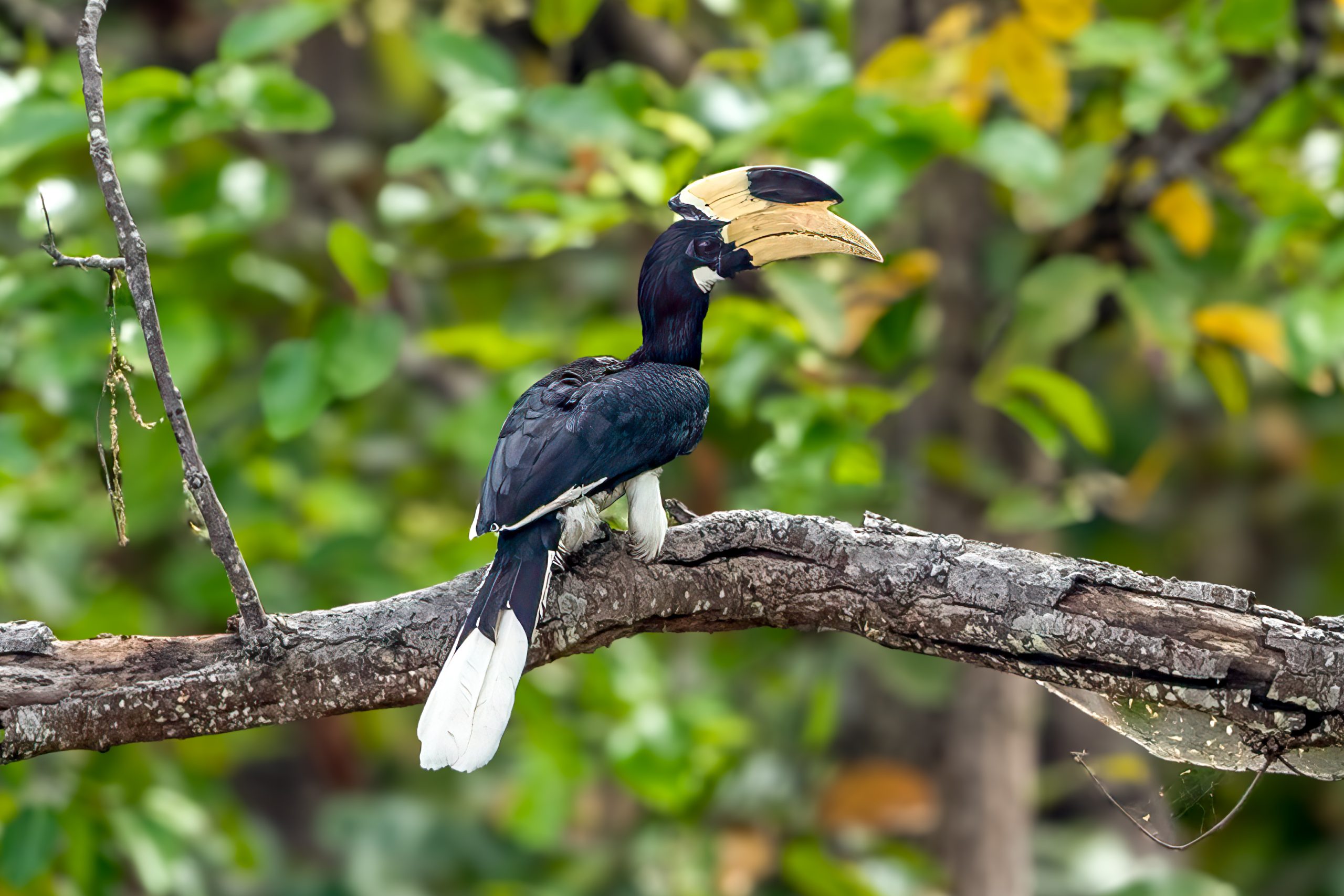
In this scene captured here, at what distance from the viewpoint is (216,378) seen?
3027 mm

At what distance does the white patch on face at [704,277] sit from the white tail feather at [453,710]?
2.23ft

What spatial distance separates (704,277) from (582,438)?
402 mm

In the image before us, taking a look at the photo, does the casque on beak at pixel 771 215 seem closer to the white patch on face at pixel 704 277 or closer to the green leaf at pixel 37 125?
the white patch on face at pixel 704 277

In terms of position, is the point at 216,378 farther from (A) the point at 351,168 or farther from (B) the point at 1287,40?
(B) the point at 1287,40

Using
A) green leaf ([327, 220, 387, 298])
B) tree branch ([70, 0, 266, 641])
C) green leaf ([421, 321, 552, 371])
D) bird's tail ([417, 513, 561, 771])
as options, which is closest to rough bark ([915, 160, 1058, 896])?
green leaf ([421, 321, 552, 371])

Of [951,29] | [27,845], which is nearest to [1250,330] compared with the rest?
[951,29]

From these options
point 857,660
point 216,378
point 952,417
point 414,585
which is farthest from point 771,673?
point 216,378

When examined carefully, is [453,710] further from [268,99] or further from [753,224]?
[268,99]

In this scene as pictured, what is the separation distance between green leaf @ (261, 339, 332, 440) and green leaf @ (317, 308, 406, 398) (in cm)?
2

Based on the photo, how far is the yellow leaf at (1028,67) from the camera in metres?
2.40

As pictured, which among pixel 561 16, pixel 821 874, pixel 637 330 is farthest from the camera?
pixel 821 874

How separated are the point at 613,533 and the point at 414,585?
120cm

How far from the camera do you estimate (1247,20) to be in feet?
7.62

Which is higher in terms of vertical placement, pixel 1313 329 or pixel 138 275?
pixel 1313 329
